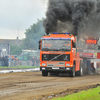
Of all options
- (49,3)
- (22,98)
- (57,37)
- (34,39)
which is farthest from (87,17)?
(34,39)

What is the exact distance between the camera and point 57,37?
758 inches

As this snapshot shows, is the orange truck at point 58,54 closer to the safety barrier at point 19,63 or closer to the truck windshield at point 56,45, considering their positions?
the truck windshield at point 56,45

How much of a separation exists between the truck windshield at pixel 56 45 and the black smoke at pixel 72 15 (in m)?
6.74

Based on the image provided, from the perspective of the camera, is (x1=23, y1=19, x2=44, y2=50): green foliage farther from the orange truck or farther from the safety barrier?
the orange truck

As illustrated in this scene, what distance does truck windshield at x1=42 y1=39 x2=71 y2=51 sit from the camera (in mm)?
18734

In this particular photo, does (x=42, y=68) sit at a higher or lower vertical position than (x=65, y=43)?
lower

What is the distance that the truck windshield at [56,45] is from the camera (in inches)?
738

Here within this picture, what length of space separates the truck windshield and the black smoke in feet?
22.1

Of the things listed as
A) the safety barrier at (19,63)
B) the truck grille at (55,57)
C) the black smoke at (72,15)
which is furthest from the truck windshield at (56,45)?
the safety barrier at (19,63)

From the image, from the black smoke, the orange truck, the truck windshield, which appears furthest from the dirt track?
the black smoke

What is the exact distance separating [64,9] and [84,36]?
436cm

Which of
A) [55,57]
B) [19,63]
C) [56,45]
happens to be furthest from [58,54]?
[19,63]

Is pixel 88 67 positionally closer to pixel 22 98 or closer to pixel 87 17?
pixel 87 17

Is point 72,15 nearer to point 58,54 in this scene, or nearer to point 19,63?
point 58,54
